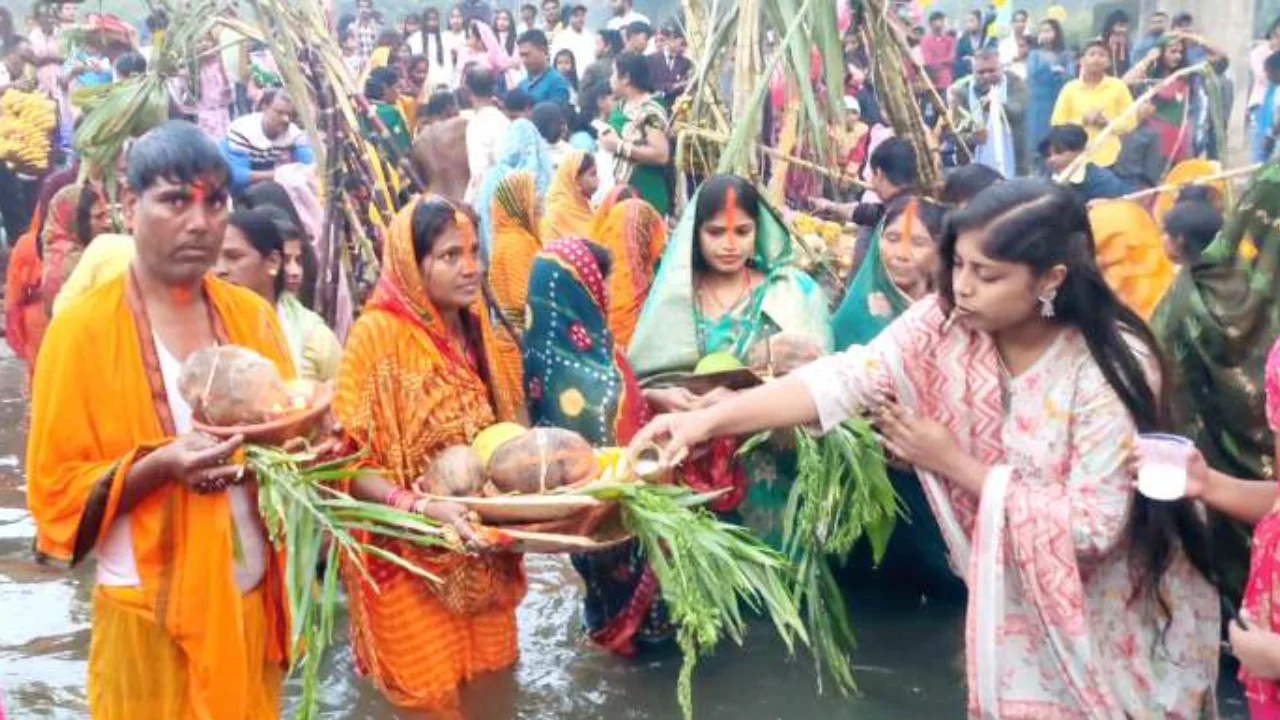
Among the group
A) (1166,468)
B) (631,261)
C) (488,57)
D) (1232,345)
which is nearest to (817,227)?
(631,261)

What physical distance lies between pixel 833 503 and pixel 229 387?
1798 mm

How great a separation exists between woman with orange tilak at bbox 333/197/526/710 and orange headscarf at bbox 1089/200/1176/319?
2721 mm

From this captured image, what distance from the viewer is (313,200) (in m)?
8.98

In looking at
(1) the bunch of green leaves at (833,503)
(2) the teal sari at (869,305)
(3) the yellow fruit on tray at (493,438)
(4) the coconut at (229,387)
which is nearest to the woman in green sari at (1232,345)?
(1) the bunch of green leaves at (833,503)

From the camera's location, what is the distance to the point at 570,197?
28.8ft

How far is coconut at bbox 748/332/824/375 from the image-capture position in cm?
476

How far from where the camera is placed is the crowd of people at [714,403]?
3283mm

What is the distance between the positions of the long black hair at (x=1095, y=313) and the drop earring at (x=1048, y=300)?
0.06ft

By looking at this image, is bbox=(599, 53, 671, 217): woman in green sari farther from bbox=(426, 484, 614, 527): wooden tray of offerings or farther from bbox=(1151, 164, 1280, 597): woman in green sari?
bbox=(426, 484, 614, 527): wooden tray of offerings

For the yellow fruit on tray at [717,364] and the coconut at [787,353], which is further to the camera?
the coconut at [787,353]

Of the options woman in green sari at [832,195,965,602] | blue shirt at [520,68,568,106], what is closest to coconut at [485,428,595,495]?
woman in green sari at [832,195,965,602]

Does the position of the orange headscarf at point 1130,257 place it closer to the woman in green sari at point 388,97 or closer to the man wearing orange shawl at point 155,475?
the man wearing orange shawl at point 155,475

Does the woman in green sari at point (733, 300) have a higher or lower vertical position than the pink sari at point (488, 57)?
lower

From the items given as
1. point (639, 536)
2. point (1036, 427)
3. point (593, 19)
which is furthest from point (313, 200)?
point (593, 19)
